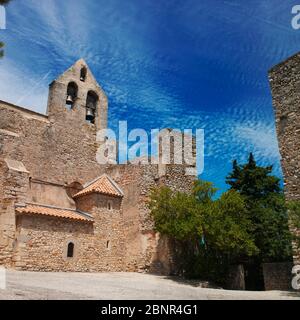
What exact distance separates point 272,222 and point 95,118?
44.3 ft

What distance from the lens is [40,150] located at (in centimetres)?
2153

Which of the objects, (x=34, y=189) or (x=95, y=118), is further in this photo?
(x=95, y=118)

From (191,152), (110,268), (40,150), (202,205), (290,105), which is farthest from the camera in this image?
(191,152)

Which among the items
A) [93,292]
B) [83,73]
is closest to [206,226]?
[93,292]

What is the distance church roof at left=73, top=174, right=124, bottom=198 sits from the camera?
68.2ft

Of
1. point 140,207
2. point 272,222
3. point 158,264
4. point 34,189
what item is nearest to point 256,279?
point 272,222

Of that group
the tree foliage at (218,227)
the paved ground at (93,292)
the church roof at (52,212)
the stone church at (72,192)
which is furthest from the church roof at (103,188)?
the paved ground at (93,292)

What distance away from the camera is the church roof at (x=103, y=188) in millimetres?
20797

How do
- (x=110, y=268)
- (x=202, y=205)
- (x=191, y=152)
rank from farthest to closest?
1. (x=191, y=152)
2. (x=110, y=268)
3. (x=202, y=205)

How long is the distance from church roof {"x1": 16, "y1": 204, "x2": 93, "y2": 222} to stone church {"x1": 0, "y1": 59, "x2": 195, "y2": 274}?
0.17ft

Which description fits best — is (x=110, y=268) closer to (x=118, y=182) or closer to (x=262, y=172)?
(x=118, y=182)

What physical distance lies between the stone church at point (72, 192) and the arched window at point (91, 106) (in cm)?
7

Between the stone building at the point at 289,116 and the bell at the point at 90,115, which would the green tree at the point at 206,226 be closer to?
the stone building at the point at 289,116

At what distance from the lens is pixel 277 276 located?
61.4ft
